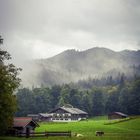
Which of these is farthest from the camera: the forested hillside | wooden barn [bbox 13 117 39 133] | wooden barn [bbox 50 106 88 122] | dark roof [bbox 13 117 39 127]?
the forested hillside

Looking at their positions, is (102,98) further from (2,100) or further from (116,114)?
(2,100)

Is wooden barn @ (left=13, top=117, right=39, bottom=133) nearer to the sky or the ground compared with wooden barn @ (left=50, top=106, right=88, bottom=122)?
nearer to the ground

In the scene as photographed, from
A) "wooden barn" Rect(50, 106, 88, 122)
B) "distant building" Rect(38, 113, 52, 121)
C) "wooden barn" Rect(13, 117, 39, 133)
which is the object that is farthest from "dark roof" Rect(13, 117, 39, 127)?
"wooden barn" Rect(50, 106, 88, 122)

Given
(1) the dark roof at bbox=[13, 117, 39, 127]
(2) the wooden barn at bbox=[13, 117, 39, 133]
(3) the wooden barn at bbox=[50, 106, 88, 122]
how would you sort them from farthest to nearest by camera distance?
(3) the wooden barn at bbox=[50, 106, 88, 122], (1) the dark roof at bbox=[13, 117, 39, 127], (2) the wooden barn at bbox=[13, 117, 39, 133]

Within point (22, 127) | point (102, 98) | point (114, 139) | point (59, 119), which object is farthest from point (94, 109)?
point (114, 139)

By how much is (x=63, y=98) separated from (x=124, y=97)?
115ft

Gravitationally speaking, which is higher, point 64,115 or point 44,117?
point 64,115

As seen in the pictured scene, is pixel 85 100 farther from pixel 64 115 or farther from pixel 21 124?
pixel 21 124

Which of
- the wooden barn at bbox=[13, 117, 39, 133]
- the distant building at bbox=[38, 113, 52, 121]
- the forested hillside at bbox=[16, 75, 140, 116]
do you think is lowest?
the wooden barn at bbox=[13, 117, 39, 133]

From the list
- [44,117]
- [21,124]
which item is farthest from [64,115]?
[21,124]

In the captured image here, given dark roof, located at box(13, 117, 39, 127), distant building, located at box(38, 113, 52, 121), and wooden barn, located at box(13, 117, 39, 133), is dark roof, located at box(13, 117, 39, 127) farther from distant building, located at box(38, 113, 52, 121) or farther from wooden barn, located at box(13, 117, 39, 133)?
distant building, located at box(38, 113, 52, 121)

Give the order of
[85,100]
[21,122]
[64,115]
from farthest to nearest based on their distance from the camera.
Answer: [85,100] → [64,115] → [21,122]

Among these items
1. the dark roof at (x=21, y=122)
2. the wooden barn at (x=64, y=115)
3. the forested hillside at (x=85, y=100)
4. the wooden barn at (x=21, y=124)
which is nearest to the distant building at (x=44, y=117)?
the wooden barn at (x=64, y=115)

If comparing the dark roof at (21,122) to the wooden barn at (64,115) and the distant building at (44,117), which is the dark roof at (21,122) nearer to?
the distant building at (44,117)
